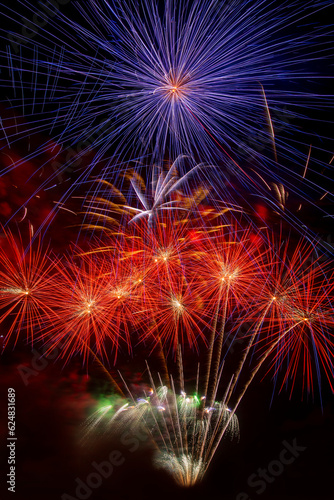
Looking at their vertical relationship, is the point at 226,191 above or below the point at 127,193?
below

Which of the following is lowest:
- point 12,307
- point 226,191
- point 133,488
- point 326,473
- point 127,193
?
point 326,473

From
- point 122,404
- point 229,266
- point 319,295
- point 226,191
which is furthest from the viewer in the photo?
point 122,404

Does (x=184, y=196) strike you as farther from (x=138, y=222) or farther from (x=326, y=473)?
(x=326, y=473)

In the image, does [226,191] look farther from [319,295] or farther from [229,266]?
[319,295]

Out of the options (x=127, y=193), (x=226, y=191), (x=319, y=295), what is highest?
(x=127, y=193)

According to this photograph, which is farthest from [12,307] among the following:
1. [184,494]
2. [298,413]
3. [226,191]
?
[298,413]

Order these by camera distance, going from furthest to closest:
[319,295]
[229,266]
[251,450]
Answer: [251,450] < [229,266] < [319,295]

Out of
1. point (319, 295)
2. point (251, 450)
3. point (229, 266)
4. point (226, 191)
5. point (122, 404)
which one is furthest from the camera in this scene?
point (251, 450)

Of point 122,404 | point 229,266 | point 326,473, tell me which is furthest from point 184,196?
point 326,473

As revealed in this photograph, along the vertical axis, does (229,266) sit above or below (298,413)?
above

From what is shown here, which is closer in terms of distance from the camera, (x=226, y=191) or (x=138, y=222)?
(x=226, y=191)
